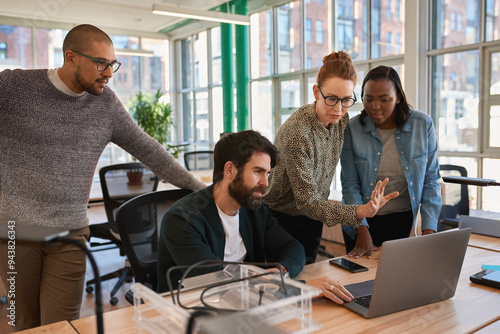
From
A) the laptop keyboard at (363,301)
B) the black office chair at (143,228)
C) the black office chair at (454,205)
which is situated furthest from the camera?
the black office chair at (454,205)

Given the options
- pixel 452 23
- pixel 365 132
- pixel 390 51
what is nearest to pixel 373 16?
pixel 390 51

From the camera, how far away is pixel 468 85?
5070 mm

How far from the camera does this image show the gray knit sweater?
64.2 inches

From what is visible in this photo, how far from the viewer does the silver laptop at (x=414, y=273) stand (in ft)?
3.78

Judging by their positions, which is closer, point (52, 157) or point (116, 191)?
point (52, 157)

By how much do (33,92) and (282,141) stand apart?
0.98 m

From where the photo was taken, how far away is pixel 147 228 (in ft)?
6.31

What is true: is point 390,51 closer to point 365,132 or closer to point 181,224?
point 365,132

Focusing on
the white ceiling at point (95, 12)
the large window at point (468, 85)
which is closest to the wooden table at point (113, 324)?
the large window at point (468, 85)

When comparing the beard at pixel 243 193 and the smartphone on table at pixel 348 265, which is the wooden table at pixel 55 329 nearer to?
the beard at pixel 243 193

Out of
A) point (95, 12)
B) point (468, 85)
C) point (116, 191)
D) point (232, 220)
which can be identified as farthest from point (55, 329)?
point (95, 12)

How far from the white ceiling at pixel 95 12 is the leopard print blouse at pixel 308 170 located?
263 inches

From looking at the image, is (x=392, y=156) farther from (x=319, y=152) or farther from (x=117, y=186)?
(x=117, y=186)

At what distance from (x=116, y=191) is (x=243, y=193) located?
206cm
